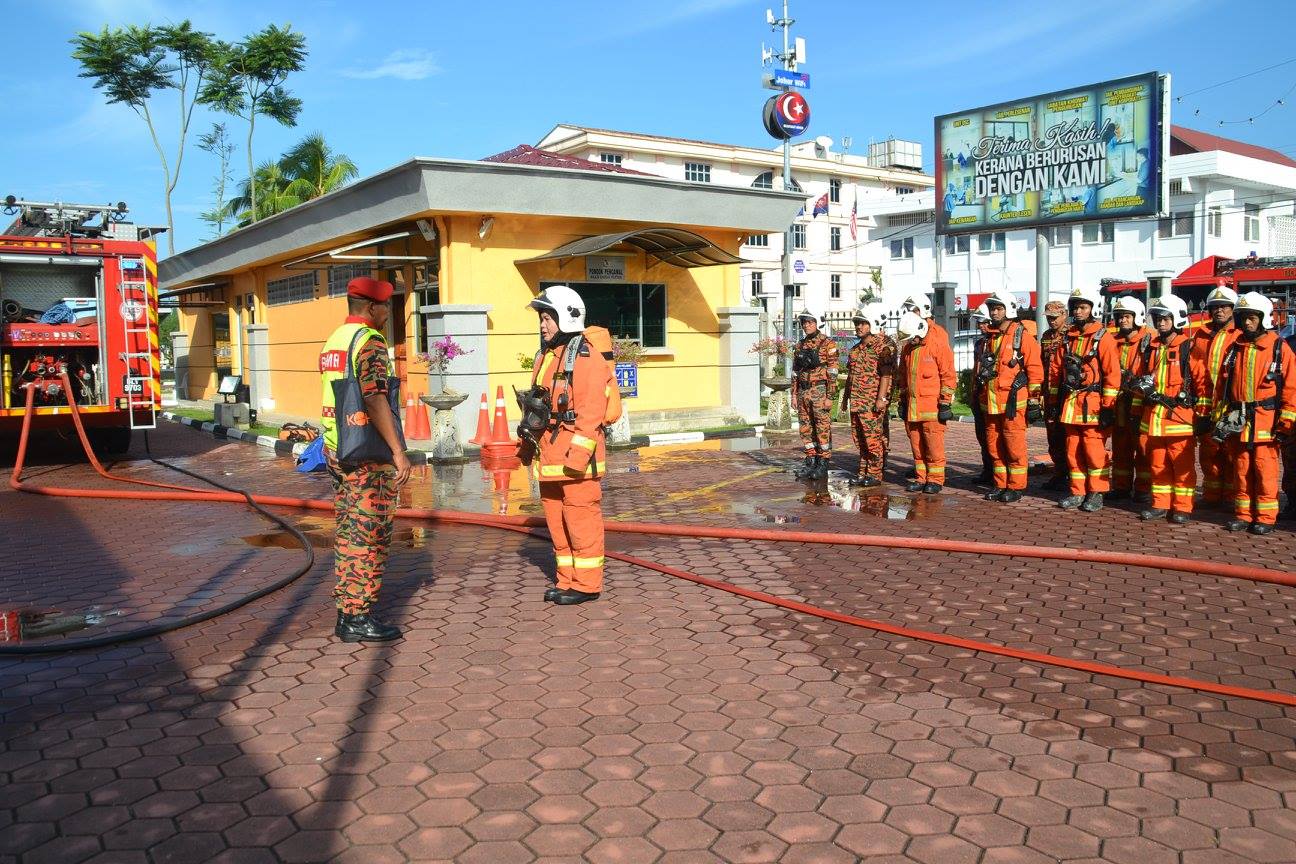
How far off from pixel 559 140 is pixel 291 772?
163ft

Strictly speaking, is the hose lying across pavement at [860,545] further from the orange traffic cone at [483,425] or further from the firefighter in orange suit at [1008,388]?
the orange traffic cone at [483,425]

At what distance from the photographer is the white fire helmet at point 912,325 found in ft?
33.1

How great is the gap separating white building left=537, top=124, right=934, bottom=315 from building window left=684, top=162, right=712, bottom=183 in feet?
0.17

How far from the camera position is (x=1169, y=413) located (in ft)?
27.9

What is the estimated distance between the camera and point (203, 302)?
86.3 ft

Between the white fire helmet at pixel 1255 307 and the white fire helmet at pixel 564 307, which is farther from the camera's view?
the white fire helmet at pixel 1255 307

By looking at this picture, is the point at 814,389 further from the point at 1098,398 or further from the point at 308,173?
the point at 308,173

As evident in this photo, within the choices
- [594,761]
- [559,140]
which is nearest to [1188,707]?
[594,761]

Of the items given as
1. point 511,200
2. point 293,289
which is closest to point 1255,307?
point 511,200

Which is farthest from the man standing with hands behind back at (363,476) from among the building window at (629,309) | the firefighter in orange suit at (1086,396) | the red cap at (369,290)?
the building window at (629,309)

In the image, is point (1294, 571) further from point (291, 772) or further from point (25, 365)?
point (25, 365)

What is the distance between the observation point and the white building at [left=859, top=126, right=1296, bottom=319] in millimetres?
40844

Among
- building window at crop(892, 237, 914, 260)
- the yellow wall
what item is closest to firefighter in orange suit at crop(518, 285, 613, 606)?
the yellow wall

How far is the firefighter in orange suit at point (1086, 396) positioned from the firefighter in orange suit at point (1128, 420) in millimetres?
181
